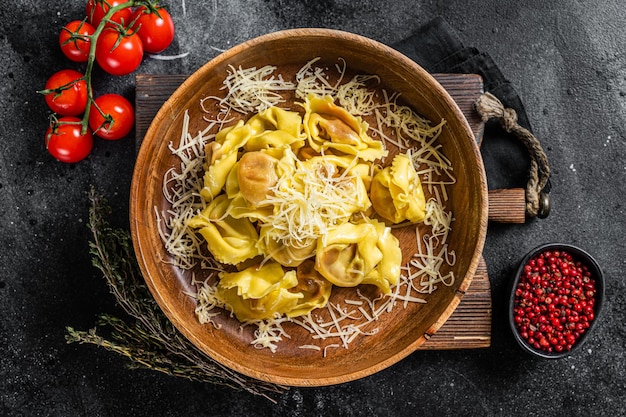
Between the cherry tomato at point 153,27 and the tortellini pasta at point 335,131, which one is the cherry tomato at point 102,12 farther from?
the tortellini pasta at point 335,131

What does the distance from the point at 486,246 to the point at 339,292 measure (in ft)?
3.54

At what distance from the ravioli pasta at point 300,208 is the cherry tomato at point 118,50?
31.1 inches

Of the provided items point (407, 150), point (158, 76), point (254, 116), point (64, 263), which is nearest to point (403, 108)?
point (407, 150)

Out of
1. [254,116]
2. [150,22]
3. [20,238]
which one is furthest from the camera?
[20,238]

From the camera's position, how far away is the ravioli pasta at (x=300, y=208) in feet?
10.2

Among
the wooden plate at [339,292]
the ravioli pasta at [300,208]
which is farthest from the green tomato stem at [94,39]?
the ravioli pasta at [300,208]

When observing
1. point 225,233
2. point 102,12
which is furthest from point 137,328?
point 102,12

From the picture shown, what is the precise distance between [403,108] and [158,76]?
55.9 inches

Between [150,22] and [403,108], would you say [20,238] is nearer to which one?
[150,22]

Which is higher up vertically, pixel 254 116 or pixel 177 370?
pixel 254 116

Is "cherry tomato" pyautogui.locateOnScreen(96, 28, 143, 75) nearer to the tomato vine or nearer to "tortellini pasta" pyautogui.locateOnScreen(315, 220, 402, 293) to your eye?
the tomato vine

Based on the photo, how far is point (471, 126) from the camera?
11.8 feet

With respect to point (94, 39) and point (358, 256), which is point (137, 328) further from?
point (94, 39)

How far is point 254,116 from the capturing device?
132 inches
